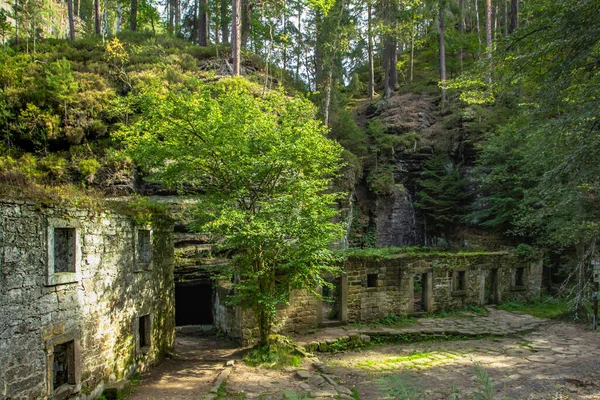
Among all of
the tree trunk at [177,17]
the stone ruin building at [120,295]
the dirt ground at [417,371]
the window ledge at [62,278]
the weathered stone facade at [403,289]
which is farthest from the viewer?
the tree trunk at [177,17]

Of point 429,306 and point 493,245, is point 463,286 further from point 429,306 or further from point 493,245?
point 493,245

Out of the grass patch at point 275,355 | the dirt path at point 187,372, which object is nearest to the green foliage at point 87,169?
the dirt path at point 187,372

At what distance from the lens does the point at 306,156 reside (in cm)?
1112

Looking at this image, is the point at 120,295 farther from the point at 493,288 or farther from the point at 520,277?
the point at 520,277

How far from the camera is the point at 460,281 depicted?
57.9 ft

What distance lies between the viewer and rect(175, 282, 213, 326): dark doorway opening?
A: 1788 cm

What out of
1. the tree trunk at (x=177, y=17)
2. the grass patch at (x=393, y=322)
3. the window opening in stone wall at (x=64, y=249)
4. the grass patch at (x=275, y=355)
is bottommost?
the grass patch at (x=393, y=322)

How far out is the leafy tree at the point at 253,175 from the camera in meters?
10.5

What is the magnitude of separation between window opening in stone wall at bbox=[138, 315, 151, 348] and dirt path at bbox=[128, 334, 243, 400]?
30.5 inches

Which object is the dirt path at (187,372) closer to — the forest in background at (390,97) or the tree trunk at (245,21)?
the forest in background at (390,97)

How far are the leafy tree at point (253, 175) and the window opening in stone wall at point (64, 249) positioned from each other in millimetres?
3126

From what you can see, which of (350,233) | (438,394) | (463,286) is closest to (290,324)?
(438,394)

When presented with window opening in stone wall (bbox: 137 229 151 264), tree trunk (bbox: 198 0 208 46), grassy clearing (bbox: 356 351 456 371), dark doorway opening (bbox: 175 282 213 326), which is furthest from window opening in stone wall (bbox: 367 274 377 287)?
tree trunk (bbox: 198 0 208 46)

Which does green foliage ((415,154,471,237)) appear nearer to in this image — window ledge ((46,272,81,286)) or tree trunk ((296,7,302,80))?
tree trunk ((296,7,302,80))
